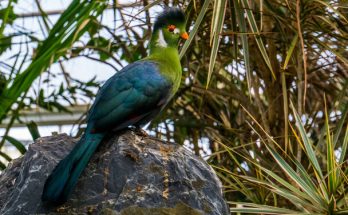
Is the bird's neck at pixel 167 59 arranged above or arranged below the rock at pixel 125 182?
above

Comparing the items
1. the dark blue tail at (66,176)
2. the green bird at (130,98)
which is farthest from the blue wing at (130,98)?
the dark blue tail at (66,176)

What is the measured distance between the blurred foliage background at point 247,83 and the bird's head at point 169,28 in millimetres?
77

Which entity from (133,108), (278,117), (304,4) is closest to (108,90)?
(133,108)

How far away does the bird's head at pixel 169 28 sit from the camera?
3.65 metres

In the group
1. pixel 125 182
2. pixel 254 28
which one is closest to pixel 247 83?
pixel 254 28

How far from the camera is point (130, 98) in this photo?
3258 mm

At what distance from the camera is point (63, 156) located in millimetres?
3084

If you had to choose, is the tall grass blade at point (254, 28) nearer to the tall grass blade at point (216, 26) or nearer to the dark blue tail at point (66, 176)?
the tall grass blade at point (216, 26)

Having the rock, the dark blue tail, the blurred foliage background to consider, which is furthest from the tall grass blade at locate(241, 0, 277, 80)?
the dark blue tail

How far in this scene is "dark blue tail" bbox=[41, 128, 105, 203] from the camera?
9.20 feet

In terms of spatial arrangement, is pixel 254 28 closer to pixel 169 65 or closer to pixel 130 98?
pixel 169 65

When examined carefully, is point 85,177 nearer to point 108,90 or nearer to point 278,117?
point 108,90

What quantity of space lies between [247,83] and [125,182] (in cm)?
114

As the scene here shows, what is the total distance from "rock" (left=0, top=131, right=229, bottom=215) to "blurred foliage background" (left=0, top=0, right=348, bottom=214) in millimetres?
386
